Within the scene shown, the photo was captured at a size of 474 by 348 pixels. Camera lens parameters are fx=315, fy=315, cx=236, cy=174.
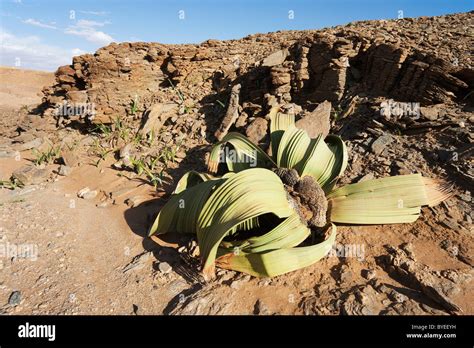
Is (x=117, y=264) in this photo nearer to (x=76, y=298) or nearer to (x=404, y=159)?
(x=76, y=298)

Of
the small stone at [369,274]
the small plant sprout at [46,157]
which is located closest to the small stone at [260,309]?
the small stone at [369,274]

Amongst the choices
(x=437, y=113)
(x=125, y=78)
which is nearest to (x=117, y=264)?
(x=437, y=113)

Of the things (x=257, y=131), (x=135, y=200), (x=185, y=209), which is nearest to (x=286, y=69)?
(x=257, y=131)

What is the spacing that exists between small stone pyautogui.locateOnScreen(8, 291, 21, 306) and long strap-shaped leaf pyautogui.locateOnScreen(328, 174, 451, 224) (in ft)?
7.86

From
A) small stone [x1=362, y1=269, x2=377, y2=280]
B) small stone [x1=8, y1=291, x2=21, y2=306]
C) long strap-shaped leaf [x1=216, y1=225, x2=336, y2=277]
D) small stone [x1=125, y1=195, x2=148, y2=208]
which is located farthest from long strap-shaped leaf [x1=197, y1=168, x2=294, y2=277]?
small stone [x1=125, y1=195, x2=148, y2=208]

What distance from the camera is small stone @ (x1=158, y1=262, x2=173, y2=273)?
95.7 inches

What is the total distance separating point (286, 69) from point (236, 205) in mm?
3548

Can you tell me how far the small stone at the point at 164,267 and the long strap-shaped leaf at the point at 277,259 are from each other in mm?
530

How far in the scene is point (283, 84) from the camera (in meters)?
5.02

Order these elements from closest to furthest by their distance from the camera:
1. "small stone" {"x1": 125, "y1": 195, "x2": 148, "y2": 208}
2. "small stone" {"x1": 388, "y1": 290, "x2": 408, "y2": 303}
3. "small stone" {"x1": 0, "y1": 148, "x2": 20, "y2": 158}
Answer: "small stone" {"x1": 388, "y1": 290, "x2": 408, "y2": 303}, "small stone" {"x1": 125, "y1": 195, "x2": 148, "y2": 208}, "small stone" {"x1": 0, "y1": 148, "x2": 20, "y2": 158}

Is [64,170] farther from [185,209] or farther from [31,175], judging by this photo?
[185,209]

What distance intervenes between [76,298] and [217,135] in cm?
305

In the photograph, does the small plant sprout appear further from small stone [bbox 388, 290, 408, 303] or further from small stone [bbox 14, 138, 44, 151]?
small stone [bbox 388, 290, 408, 303]

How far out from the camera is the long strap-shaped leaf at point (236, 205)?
6.68 ft
